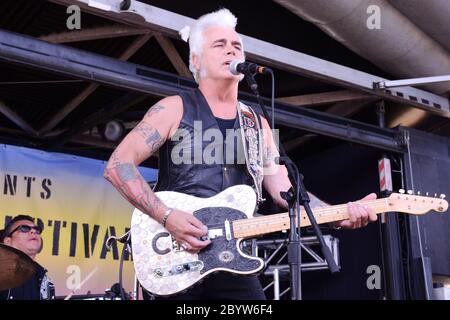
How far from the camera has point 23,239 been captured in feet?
20.7

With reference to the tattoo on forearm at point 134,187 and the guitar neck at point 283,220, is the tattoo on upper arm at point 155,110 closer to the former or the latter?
the tattoo on forearm at point 134,187

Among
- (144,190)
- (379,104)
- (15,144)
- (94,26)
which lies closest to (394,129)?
(379,104)

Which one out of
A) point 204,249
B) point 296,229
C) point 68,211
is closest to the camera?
point 296,229

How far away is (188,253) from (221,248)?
158 mm

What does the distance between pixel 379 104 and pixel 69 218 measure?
395 centimetres

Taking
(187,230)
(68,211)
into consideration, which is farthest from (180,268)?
(68,211)

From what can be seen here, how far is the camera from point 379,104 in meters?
7.61

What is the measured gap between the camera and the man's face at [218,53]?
3432 mm

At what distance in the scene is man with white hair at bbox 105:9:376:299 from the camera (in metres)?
2.96

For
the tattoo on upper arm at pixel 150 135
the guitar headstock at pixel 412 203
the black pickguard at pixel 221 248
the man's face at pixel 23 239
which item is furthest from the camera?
the man's face at pixel 23 239

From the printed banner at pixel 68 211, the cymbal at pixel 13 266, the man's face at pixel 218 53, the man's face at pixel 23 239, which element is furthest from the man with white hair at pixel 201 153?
the printed banner at pixel 68 211

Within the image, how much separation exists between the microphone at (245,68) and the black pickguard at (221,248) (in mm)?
691

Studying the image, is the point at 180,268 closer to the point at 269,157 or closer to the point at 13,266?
the point at 269,157

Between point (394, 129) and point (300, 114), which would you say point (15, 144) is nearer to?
point (300, 114)
